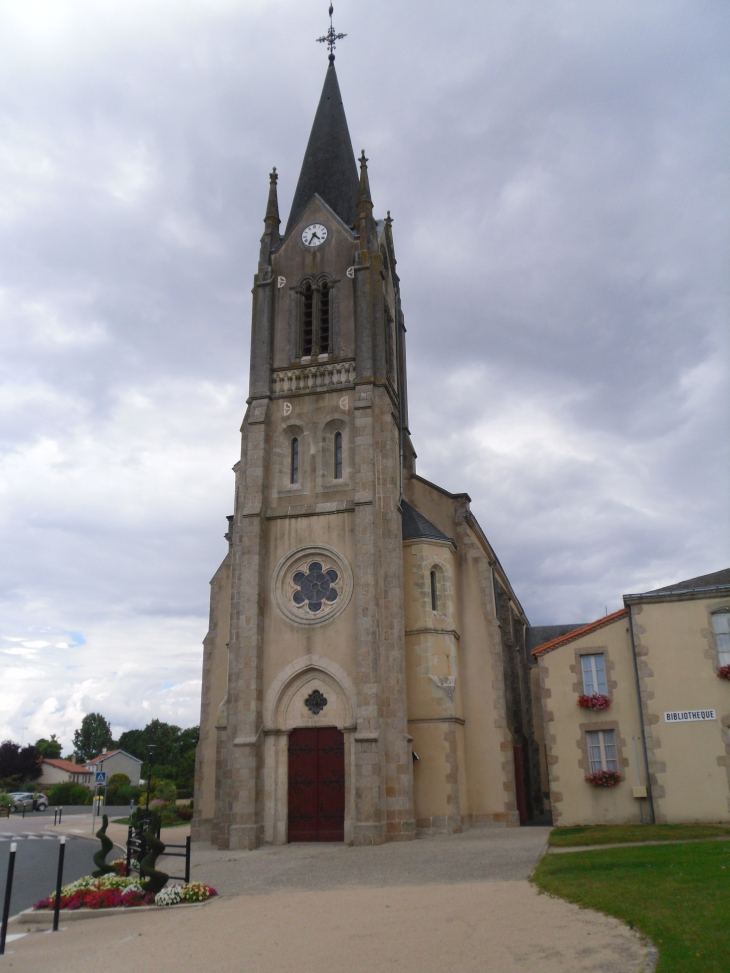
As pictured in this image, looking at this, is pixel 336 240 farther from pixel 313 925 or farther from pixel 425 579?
pixel 313 925

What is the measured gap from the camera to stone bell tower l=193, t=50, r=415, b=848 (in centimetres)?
2416

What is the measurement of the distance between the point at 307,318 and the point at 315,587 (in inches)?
429

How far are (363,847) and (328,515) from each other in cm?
1053

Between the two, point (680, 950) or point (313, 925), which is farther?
point (313, 925)

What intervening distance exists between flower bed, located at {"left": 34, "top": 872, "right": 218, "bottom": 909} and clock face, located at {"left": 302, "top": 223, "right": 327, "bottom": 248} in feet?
79.9

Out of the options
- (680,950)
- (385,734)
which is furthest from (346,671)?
(680,950)

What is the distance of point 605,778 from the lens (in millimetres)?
22516

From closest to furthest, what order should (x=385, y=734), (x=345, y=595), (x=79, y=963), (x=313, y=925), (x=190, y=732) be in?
(x=79, y=963)
(x=313, y=925)
(x=385, y=734)
(x=345, y=595)
(x=190, y=732)

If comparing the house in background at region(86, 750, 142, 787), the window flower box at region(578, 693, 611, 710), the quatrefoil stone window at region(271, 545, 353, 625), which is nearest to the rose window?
the quatrefoil stone window at region(271, 545, 353, 625)

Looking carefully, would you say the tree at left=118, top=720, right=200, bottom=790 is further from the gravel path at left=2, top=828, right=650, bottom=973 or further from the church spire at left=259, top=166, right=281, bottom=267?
the gravel path at left=2, top=828, right=650, bottom=973

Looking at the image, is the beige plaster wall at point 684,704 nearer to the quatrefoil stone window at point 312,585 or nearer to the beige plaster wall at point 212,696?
the quatrefoil stone window at point 312,585

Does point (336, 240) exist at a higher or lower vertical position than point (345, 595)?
higher

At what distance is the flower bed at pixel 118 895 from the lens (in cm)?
1323

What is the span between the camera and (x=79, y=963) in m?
9.82
